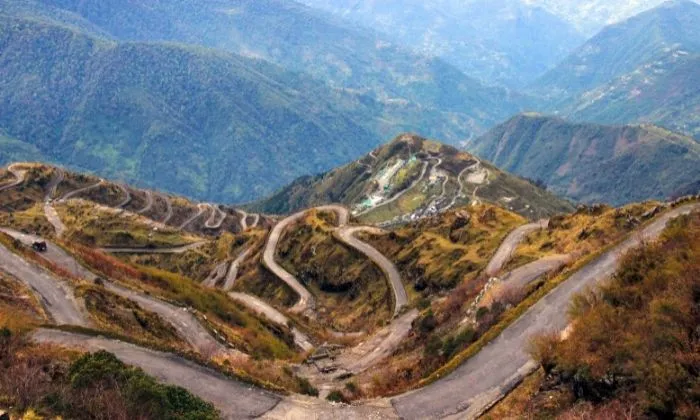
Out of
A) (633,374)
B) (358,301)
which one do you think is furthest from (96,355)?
(358,301)

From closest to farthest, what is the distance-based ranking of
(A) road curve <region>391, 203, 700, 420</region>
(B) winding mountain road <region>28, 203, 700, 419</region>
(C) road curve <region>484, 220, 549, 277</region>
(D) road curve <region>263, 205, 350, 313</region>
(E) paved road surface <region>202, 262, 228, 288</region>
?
1. (A) road curve <region>391, 203, 700, 420</region>
2. (B) winding mountain road <region>28, 203, 700, 419</region>
3. (C) road curve <region>484, 220, 549, 277</region>
4. (D) road curve <region>263, 205, 350, 313</region>
5. (E) paved road surface <region>202, 262, 228, 288</region>

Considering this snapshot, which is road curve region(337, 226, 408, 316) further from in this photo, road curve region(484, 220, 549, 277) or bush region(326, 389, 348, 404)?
bush region(326, 389, 348, 404)

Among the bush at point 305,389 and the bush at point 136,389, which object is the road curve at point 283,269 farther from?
the bush at point 136,389

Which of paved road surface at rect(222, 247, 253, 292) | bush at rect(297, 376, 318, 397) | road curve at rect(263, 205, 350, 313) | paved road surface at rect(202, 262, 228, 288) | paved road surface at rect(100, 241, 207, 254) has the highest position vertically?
bush at rect(297, 376, 318, 397)

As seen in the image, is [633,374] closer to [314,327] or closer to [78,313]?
[78,313]

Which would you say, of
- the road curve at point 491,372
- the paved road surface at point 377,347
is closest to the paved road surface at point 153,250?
the paved road surface at point 377,347

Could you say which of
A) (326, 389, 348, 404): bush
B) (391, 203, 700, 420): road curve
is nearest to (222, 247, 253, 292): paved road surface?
(326, 389, 348, 404): bush

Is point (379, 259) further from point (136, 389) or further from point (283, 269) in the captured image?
point (136, 389)
